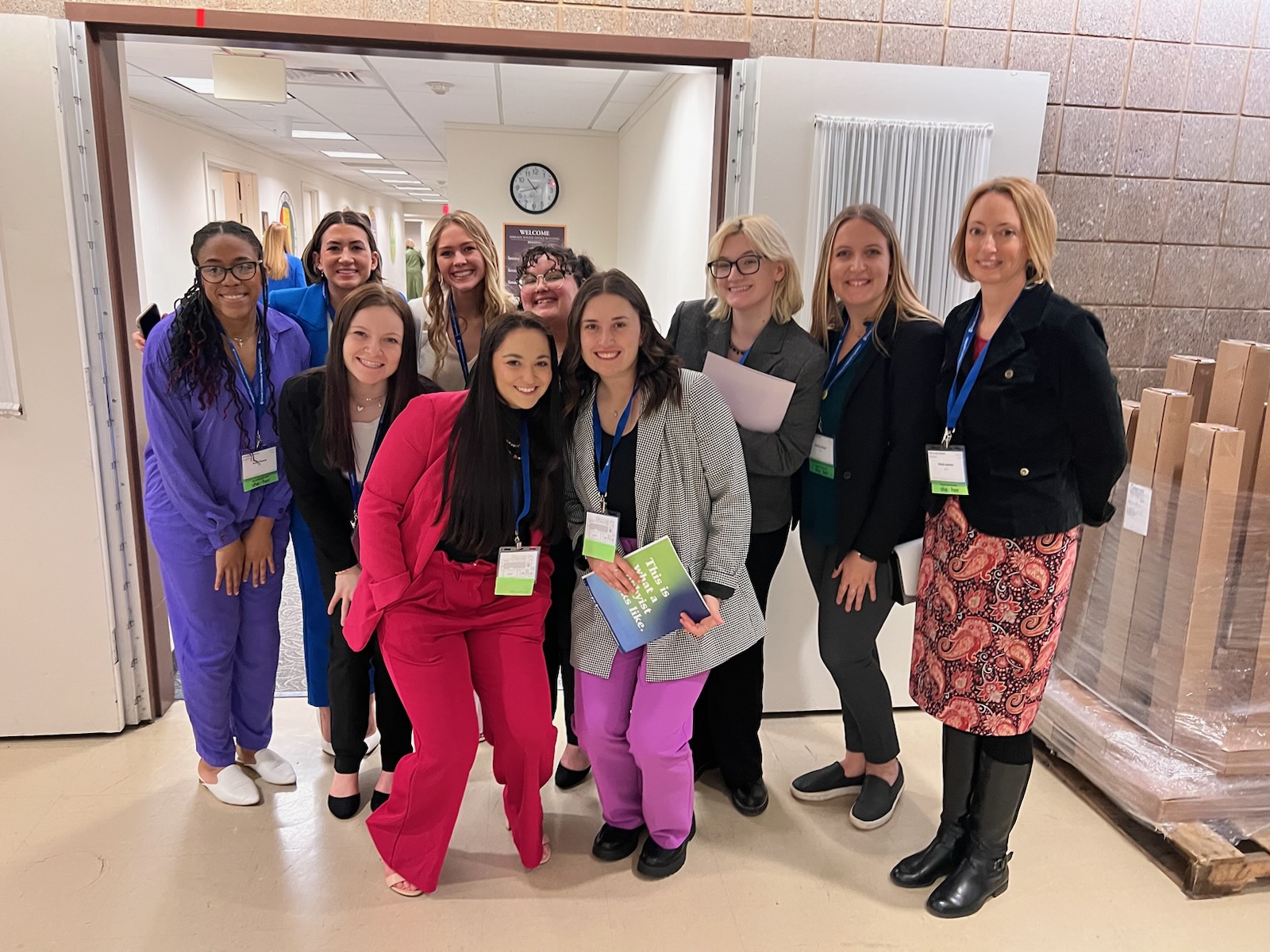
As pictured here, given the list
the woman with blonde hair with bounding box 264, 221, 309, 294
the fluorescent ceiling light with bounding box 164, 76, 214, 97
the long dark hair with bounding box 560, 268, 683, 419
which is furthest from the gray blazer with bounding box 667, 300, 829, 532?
the fluorescent ceiling light with bounding box 164, 76, 214, 97

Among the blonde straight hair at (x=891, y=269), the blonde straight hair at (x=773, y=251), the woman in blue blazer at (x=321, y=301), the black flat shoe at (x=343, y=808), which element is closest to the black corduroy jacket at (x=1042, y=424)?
the blonde straight hair at (x=891, y=269)

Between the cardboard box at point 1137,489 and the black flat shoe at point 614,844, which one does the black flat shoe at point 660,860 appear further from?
the cardboard box at point 1137,489

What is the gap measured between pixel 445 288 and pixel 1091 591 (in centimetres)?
219

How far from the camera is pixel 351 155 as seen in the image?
9758mm

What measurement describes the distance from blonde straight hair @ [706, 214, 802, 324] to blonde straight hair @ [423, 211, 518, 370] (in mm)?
607

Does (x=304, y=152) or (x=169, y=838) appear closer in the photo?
(x=169, y=838)

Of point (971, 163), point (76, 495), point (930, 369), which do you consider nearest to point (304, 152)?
point (76, 495)

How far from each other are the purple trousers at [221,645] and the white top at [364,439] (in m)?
0.46

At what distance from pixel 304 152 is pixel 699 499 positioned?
943 cm

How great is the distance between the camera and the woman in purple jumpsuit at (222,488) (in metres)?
2.14

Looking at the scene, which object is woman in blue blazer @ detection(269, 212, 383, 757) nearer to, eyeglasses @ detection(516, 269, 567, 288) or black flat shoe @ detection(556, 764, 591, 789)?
eyeglasses @ detection(516, 269, 567, 288)

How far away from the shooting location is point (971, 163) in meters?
2.64

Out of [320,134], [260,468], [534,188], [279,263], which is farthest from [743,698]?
[320,134]

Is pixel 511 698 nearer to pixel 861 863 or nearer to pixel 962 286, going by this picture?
pixel 861 863
